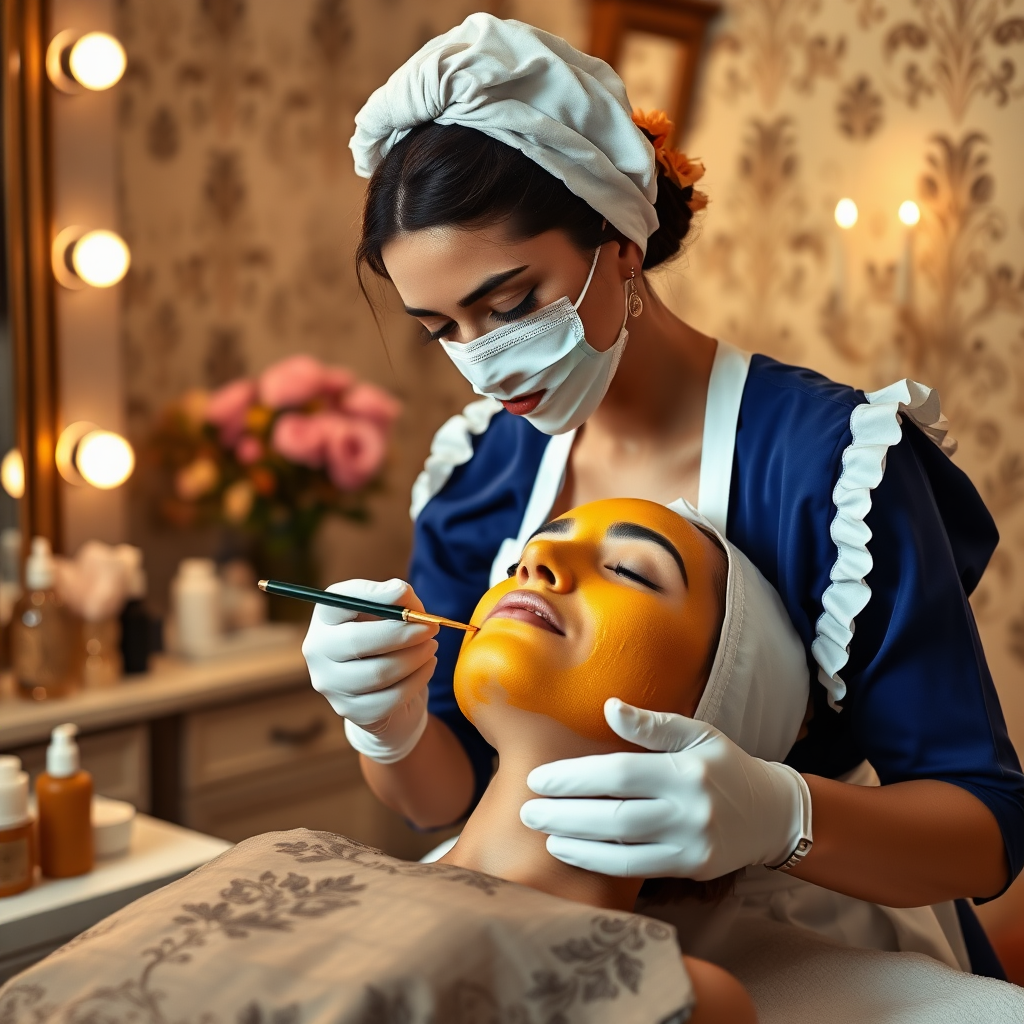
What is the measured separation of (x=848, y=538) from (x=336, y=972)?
1.82 ft

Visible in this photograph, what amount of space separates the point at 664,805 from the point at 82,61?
5.61 ft

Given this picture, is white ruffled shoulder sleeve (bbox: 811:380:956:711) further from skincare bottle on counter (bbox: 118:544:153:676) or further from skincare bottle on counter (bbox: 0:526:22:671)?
skincare bottle on counter (bbox: 0:526:22:671)

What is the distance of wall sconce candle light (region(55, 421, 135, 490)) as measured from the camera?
2018 millimetres

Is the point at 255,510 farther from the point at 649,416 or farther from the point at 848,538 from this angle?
the point at 848,538

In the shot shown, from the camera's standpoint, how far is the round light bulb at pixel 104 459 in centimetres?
203

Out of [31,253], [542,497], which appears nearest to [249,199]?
[31,253]

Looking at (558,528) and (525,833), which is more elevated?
(558,528)

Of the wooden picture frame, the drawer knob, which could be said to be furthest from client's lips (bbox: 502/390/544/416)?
the wooden picture frame

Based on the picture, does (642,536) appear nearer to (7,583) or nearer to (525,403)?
(525,403)

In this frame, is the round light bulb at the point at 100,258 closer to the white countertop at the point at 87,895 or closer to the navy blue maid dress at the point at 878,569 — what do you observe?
the white countertop at the point at 87,895

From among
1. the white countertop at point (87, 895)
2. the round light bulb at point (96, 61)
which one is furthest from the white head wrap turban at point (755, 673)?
the round light bulb at point (96, 61)

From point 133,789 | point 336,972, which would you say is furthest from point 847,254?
point 336,972

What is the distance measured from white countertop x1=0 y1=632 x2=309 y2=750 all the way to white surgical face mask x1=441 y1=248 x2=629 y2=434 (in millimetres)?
1054

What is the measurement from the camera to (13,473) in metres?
1.96
